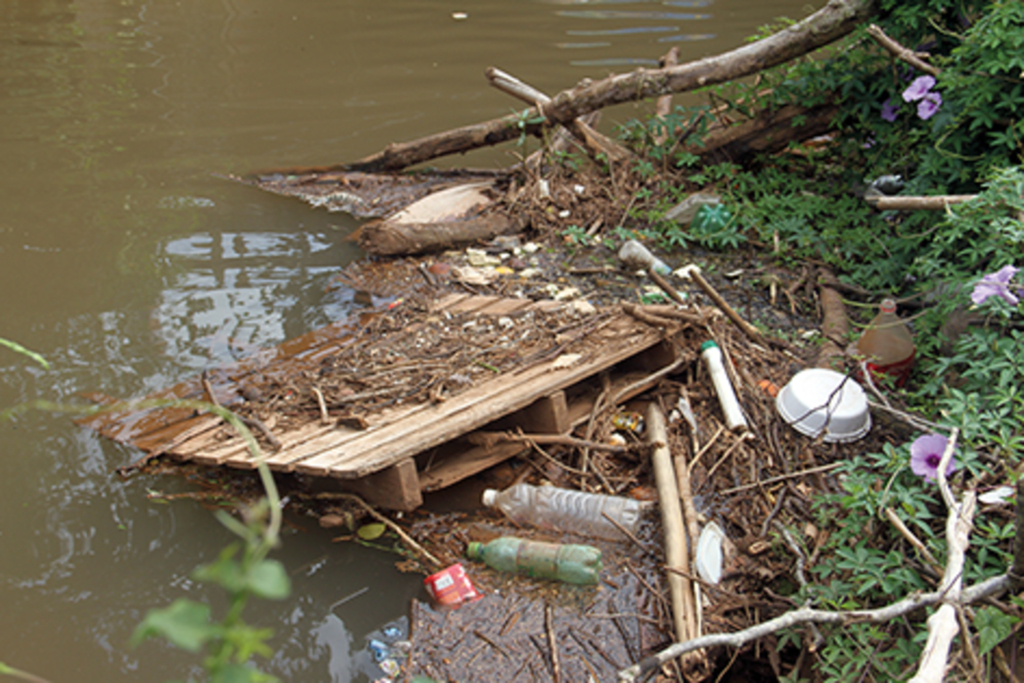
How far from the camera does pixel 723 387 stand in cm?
334

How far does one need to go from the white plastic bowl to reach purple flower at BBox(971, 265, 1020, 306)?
1.92 ft

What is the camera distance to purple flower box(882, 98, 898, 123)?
4906 millimetres

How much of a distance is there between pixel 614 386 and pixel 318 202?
12.6ft

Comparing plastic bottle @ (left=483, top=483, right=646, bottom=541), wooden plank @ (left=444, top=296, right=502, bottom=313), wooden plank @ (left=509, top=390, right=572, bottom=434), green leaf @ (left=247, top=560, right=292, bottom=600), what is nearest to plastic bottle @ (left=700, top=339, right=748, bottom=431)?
plastic bottle @ (left=483, top=483, right=646, bottom=541)

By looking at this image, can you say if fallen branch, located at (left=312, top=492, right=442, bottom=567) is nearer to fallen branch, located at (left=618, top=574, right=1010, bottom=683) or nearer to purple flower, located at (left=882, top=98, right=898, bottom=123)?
fallen branch, located at (left=618, top=574, right=1010, bottom=683)

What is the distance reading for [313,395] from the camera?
3410mm

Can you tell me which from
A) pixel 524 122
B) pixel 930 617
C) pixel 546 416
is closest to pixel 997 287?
pixel 930 617

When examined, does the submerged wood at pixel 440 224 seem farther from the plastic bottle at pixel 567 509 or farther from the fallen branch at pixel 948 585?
the fallen branch at pixel 948 585

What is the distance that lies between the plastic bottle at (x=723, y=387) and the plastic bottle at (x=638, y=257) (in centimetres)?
127

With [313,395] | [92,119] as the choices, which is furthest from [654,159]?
[92,119]

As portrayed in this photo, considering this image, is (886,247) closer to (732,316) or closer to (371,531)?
(732,316)

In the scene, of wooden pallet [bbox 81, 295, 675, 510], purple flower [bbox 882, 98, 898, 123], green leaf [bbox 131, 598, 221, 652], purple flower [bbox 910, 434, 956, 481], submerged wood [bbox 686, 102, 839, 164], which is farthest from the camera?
submerged wood [bbox 686, 102, 839, 164]

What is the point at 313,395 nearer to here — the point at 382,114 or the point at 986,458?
the point at 986,458

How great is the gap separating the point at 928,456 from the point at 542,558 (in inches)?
53.8
